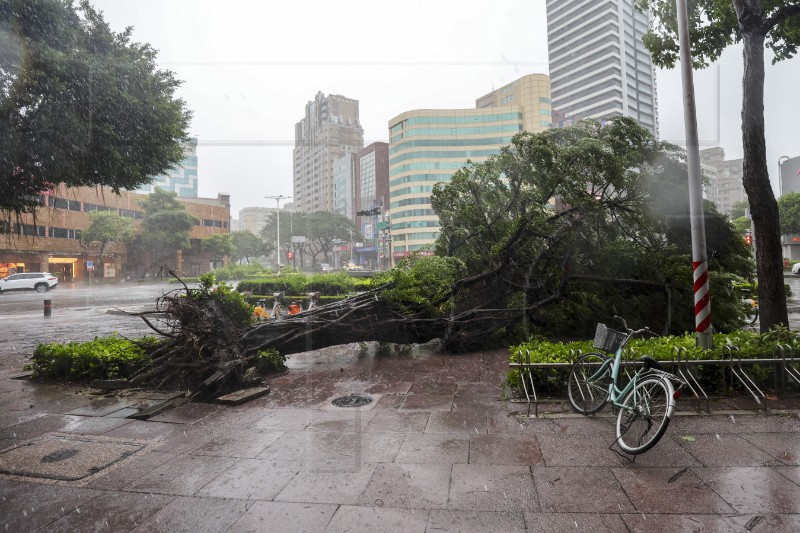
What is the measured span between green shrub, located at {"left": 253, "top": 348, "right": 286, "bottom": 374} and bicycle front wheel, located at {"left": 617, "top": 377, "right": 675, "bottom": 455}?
5792mm

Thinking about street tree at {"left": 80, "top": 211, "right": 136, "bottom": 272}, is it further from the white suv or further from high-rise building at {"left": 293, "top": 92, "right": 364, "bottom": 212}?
high-rise building at {"left": 293, "top": 92, "right": 364, "bottom": 212}

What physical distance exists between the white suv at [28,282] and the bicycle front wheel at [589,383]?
43871mm

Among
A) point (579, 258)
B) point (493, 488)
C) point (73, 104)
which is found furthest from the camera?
point (579, 258)

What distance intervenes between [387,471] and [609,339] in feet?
9.90

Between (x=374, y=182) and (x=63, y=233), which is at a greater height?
(x=374, y=182)

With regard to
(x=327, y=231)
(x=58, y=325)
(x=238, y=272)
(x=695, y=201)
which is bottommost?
(x=58, y=325)

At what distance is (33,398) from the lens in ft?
23.0

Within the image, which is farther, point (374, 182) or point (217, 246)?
point (217, 246)

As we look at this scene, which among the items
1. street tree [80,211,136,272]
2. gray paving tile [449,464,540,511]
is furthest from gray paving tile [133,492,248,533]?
street tree [80,211,136,272]

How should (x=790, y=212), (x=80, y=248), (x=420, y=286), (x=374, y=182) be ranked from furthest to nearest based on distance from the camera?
(x=374, y=182) → (x=80, y=248) → (x=790, y=212) → (x=420, y=286)

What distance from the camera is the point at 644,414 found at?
425cm

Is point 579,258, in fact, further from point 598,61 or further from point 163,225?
point 598,61

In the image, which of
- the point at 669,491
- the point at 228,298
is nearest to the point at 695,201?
the point at 669,491

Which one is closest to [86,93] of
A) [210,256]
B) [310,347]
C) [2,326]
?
[310,347]
